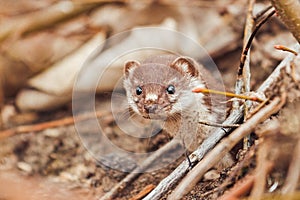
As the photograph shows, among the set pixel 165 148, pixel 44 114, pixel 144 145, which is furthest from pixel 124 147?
pixel 44 114

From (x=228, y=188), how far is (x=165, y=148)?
3.43 ft

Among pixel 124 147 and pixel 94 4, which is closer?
pixel 124 147

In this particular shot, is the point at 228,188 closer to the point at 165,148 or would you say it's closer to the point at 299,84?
the point at 299,84

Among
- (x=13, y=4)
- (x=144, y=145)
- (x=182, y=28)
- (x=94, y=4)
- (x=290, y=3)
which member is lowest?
(x=290, y=3)

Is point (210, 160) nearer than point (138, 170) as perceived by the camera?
Yes

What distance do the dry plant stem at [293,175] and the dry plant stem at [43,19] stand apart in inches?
111

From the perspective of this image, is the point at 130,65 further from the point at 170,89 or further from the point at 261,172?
the point at 261,172

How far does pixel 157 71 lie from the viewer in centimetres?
279

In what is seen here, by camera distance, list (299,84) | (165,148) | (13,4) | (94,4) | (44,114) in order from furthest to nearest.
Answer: (13,4) → (94,4) → (44,114) → (165,148) → (299,84)

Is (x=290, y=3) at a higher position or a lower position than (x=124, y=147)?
lower

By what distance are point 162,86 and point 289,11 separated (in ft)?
2.48

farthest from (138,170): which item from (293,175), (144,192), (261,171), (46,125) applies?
(293,175)

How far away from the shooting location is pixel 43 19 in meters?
A: 4.46

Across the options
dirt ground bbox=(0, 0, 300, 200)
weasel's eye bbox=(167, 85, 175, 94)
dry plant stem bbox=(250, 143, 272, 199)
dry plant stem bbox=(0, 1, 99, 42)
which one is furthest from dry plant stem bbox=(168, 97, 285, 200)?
dry plant stem bbox=(0, 1, 99, 42)
